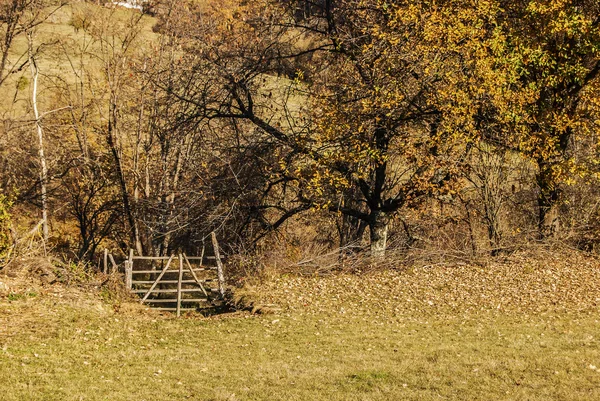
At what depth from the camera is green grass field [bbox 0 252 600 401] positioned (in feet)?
34.6

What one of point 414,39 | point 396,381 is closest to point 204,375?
point 396,381

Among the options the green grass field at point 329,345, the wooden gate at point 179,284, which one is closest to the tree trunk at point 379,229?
the green grass field at point 329,345

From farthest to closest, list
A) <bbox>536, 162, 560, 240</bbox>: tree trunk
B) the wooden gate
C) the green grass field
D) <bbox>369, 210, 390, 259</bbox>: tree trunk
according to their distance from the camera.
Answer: <bbox>536, 162, 560, 240</bbox>: tree trunk
<bbox>369, 210, 390, 259</bbox>: tree trunk
the wooden gate
the green grass field

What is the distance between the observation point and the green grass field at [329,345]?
34.6 feet

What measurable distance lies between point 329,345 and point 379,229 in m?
9.13

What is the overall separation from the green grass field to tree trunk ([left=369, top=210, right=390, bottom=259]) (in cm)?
272

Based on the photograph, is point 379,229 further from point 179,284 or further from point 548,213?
point 179,284

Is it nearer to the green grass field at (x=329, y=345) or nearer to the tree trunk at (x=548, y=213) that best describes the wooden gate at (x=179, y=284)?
the green grass field at (x=329, y=345)

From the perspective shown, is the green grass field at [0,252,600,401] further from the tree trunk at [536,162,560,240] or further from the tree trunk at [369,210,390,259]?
the tree trunk at [536,162,560,240]

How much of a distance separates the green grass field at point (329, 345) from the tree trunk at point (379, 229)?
8.92 ft

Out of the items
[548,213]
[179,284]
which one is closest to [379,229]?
[548,213]

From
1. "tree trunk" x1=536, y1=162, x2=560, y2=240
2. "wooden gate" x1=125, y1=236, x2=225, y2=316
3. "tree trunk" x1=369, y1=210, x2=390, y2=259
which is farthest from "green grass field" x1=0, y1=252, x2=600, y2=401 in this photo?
"tree trunk" x1=536, y1=162, x2=560, y2=240

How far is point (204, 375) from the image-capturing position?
11586mm

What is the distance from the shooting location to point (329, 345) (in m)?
13.8
